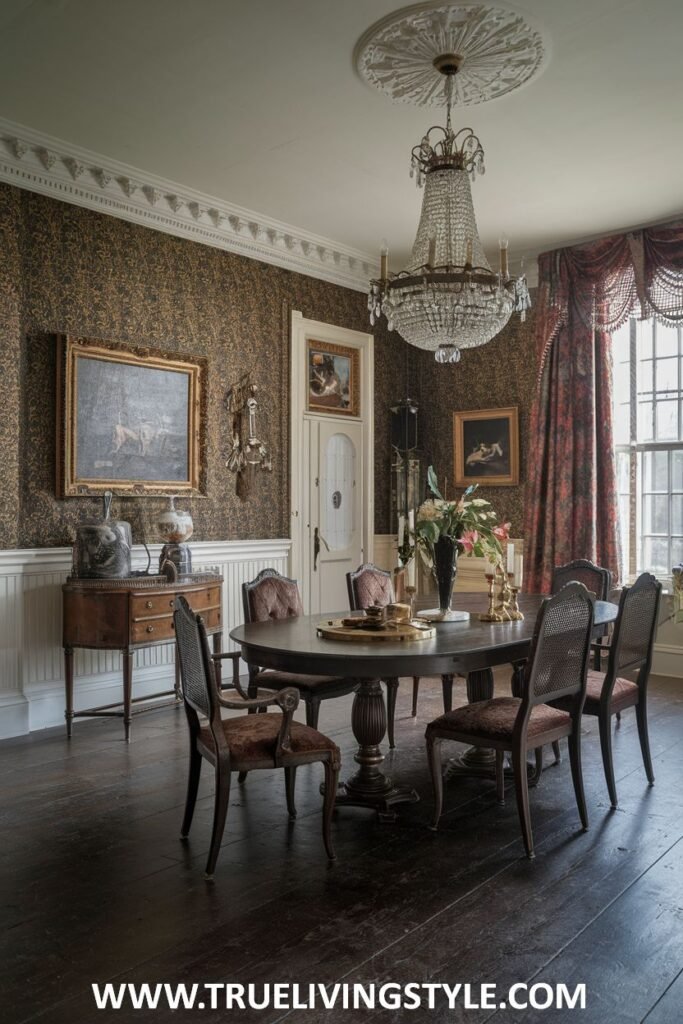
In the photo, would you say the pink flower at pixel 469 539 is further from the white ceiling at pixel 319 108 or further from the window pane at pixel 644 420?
the window pane at pixel 644 420

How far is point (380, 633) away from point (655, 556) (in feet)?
12.8

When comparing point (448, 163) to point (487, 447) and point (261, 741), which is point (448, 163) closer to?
point (261, 741)

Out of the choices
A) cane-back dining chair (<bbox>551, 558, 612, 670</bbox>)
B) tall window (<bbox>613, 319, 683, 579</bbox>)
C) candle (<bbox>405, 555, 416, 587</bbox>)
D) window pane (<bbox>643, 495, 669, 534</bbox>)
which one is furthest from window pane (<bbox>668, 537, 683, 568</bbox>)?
candle (<bbox>405, 555, 416, 587</bbox>)

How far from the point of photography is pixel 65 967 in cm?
237

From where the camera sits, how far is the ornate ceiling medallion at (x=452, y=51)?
3662 millimetres

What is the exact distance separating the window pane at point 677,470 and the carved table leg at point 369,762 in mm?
3819

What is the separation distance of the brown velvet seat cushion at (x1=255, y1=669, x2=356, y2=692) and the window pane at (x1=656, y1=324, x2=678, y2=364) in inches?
161

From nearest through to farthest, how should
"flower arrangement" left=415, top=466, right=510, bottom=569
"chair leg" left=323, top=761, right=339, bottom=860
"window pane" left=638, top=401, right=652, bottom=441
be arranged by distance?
"chair leg" left=323, top=761, right=339, bottom=860, "flower arrangement" left=415, top=466, right=510, bottom=569, "window pane" left=638, top=401, right=652, bottom=441

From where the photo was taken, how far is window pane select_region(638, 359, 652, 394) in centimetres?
665

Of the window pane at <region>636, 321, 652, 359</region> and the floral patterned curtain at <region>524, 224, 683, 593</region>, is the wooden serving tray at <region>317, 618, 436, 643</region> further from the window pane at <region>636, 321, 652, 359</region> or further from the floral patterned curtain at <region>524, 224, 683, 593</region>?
the window pane at <region>636, 321, 652, 359</region>

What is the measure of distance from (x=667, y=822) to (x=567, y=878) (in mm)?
720

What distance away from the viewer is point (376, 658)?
3.08m

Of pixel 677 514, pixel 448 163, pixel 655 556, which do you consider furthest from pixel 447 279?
pixel 655 556

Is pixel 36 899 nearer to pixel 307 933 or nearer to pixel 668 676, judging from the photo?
pixel 307 933
